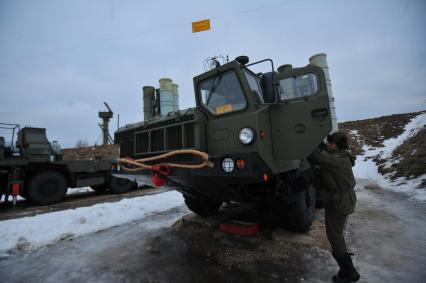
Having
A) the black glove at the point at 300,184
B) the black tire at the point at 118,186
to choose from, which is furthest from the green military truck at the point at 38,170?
the black glove at the point at 300,184

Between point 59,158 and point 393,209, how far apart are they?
1059cm

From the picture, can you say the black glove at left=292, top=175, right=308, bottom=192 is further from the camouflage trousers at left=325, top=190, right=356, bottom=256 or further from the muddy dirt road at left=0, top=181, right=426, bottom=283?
the muddy dirt road at left=0, top=181, right=426, bottom=283

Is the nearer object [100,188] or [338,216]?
[338,216]

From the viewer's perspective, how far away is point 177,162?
3.09m

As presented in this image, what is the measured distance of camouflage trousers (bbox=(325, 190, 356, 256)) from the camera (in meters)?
2.50

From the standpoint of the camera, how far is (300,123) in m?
3.09

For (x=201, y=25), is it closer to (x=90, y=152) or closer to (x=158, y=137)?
(x=158, y=137)

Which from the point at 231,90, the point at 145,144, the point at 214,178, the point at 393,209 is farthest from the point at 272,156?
the point at 393,209

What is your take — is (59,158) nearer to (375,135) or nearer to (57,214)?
(57,214)

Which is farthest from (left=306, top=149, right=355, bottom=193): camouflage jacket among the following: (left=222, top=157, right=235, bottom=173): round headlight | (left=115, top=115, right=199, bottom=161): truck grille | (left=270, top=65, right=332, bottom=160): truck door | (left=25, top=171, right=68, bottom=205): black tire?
(left=25, top=171, right=68, bottom=205): black tire

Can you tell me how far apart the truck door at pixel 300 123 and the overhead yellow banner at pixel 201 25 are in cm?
368

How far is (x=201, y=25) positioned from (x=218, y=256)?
17.5ft

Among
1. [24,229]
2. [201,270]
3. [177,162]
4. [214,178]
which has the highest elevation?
[177,162]

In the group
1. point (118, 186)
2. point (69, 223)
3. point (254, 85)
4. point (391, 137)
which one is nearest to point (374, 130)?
point (391, 137)
